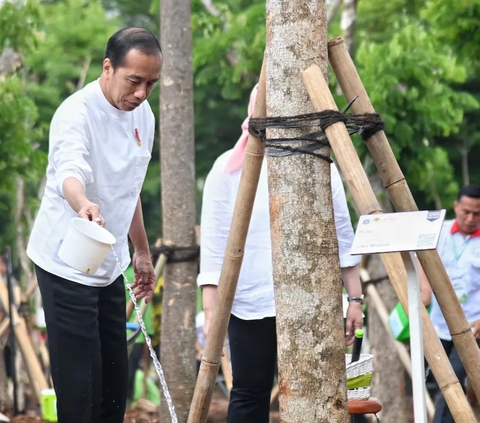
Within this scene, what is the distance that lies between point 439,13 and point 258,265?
319cm

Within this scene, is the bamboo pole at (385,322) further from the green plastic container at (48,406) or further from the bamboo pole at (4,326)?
the bamboo pole at (4,326)

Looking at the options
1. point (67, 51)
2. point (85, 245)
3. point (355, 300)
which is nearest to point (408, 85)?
point (355, 300)

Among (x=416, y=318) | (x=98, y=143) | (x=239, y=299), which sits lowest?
(x=416, y=318)

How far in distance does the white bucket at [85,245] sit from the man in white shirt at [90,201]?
9.3 inches

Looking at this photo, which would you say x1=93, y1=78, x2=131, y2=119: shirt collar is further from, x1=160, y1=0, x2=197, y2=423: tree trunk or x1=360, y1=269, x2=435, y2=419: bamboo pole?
x1=360, y1=269, x2=435, y2=419: bamboo pole

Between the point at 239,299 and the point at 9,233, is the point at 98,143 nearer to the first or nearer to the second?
the point at 239,299

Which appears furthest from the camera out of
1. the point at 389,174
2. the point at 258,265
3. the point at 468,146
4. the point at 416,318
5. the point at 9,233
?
the point at 9,233

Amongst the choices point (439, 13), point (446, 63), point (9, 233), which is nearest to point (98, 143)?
point (439, 13)

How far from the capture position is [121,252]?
156 inches

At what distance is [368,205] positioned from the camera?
3.28m

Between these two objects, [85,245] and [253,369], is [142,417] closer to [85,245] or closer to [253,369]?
[253,369]

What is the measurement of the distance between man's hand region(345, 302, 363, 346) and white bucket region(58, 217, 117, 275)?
1364 millimetres

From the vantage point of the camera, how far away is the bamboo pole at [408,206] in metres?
3.48

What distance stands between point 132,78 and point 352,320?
4.89 feet
